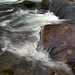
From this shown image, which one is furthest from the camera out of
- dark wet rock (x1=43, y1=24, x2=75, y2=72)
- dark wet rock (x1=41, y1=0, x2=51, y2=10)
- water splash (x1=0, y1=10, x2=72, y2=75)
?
dark wet rock (x1=41, y1=0, x2=51, y2=10)

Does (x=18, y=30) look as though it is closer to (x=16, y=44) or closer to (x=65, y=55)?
(x=16, y=44)

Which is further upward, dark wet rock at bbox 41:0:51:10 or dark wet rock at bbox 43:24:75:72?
dark wet rock at bbox 43:24:75:72

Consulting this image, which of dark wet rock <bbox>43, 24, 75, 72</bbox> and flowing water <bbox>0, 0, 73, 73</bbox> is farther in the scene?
flowing water <bbox>0, 0, 73, 73</bbox>

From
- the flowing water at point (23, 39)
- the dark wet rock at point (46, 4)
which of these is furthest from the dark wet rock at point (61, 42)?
the dark wet rock at point (46, 4)

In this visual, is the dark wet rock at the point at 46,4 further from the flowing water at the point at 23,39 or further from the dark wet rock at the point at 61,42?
the dark wet rock at the point at 61,42

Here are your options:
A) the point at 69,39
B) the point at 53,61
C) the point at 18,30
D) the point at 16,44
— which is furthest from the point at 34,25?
the point at 53,61

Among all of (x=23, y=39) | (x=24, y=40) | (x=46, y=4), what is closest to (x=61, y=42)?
(x=24, y=40)

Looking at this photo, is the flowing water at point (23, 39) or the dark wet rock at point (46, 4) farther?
the dark wet rock at point (46, 4)

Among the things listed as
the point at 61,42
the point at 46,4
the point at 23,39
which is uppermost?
the point at 61,42

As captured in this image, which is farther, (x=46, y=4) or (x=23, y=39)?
(x=46, y=4)

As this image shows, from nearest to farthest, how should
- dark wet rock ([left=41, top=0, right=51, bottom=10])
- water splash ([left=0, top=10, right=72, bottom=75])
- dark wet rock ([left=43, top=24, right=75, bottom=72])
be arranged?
1. dark wet rock ([left=43, top=24, right=75, bottom=72])
2. water splash ([left=0, top=10, right=72, bottom=75])
3. dark wet rock ([left=41, top=0, right=51, bottom=10])

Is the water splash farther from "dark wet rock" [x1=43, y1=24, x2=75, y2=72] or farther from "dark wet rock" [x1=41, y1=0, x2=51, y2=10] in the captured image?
"dark wet rock" [x1=41, y1=0, x2=51, y2=10]

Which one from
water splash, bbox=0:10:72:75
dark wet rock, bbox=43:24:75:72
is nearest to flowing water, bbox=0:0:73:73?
water splash, bbox=0:10:72:75

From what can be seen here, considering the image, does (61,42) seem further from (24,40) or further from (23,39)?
(23,39)
